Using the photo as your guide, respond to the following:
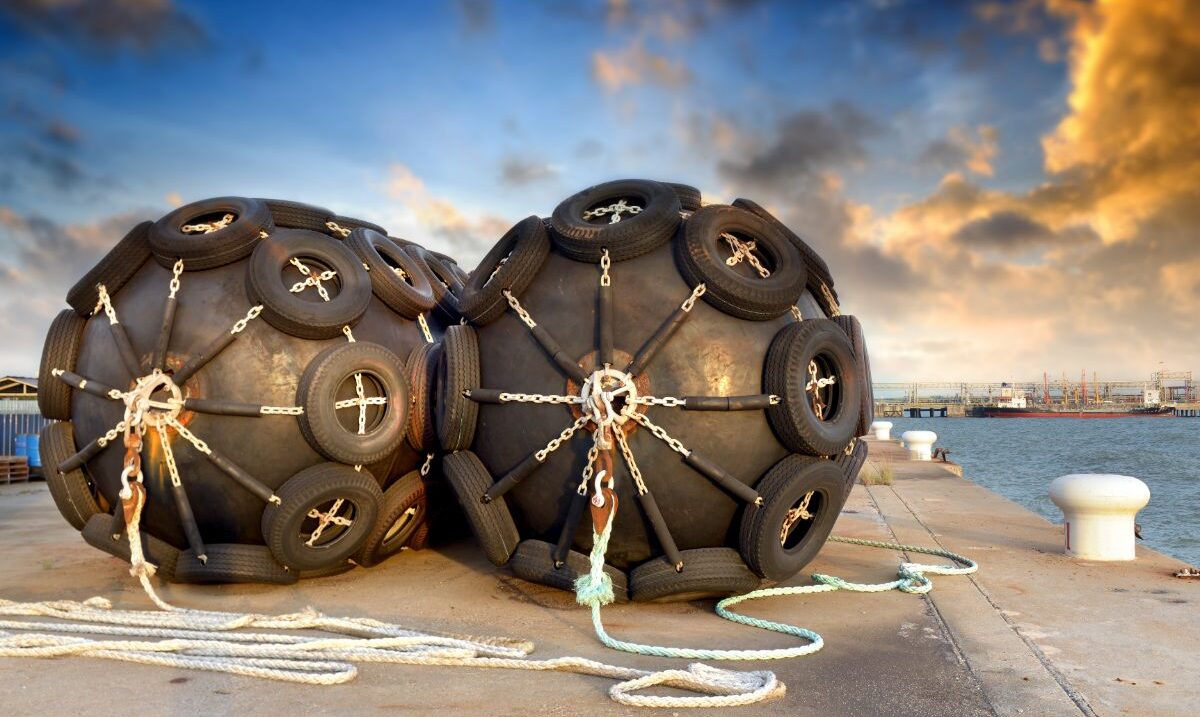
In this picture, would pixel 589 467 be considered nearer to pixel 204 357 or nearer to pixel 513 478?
pixel 513 478

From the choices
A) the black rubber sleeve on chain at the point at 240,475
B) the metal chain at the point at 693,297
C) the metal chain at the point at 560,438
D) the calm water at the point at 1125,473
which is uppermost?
the metal chain at the point at 693,297

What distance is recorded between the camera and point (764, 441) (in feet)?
21.4

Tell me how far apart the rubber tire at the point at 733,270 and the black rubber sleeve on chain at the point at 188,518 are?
4442 millimetres

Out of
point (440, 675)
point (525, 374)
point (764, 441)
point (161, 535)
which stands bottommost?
point (440, 675)

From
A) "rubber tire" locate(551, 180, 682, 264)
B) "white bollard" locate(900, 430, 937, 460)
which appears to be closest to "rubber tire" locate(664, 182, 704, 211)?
"rubber tire" locate(551, 180, 682, 264)

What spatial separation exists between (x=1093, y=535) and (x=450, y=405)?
257 inches

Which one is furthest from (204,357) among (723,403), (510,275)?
(723,403)

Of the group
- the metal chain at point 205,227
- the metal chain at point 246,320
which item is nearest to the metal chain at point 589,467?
the metal chain at point 246,320

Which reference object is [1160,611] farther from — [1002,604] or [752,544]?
[752,544]

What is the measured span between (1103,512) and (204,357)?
8.51 metres

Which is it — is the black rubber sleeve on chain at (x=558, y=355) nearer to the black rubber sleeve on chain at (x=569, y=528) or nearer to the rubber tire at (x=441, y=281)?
the black rubber sleeve on chain at (x=569, y=528)

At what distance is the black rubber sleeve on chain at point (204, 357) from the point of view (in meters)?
6.90

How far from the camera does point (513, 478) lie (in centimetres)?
673

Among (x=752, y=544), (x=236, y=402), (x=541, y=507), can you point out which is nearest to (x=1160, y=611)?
(x=752, y=544)
